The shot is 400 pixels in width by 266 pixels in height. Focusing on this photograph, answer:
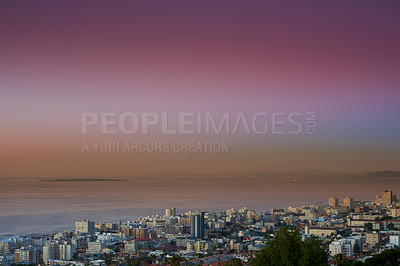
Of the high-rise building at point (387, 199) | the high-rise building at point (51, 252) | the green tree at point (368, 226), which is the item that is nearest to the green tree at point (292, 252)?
the high-rise building at point (51, 252)

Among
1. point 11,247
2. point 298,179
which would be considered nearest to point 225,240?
point 11,247

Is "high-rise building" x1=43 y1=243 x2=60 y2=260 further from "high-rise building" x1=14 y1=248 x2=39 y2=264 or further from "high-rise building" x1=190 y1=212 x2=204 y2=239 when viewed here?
"high-rise building" x1=190 y1=212 x2=204 y2=239

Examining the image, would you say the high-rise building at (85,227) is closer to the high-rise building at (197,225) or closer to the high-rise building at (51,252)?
the high-rise building at (197,225)

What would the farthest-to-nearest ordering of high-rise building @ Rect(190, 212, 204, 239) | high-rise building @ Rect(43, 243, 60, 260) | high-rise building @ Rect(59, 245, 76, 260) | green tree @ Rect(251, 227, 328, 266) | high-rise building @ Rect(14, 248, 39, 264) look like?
1. high-rise building @ Rect(190, 212, 204, 239)
2. high-rise building @ Rect(59, 245, 76, 260)
3. high-rise building @ Rect(43, 243, 60, 260)
4. high-rise building @ Rect(14, 248, 39, 264)
5. green tree @ Rect(251, 227, 328, 266)

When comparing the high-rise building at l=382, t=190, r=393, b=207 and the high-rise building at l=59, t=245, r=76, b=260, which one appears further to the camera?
the high-rise building at l=382, t=190, r=393, b=207

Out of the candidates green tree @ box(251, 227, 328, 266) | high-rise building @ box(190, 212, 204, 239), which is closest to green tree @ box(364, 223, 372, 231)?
high-rise building @ box(190, 212, 204, 239)

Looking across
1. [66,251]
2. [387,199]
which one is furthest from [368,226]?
[66,251]

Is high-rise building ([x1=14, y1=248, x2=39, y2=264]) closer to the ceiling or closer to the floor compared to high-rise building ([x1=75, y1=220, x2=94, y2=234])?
closer to the ceiling

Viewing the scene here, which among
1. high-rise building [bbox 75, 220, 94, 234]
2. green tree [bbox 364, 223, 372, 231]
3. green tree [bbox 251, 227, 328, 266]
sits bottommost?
high-rise building [bbox 75, 220, 94, 234]
